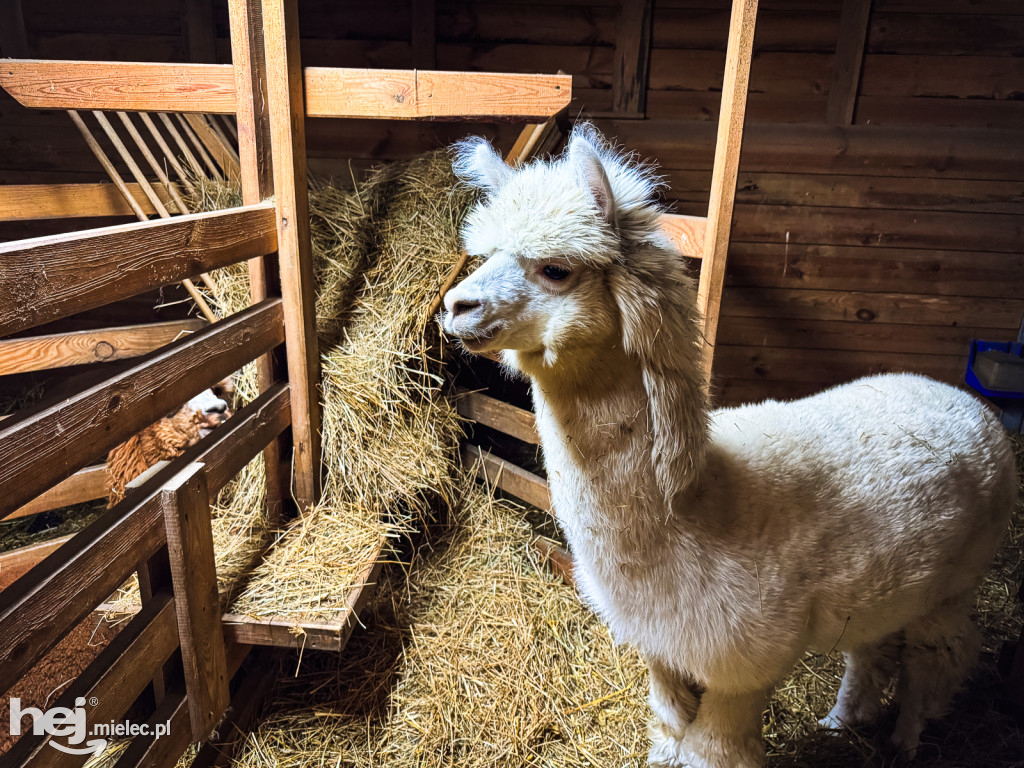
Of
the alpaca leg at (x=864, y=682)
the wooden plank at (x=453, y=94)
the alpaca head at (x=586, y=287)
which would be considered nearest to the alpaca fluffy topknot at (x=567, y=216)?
the alpaca head at (x=586, y=287)

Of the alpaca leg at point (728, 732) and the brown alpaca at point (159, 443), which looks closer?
the alpaca leg at point (728, 732)

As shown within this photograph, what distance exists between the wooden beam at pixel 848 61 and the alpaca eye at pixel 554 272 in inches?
134

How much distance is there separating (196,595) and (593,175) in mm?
1717

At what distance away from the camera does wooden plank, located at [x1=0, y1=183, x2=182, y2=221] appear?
2975mm

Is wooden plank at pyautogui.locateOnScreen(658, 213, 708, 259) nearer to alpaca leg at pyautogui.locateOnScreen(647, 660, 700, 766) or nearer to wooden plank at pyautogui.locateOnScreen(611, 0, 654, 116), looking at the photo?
alpaca leg at pyautogui.locateOnScreen(647, 660, 700, 766)

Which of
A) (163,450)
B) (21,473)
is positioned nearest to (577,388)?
(21,473)

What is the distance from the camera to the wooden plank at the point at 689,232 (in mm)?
2133

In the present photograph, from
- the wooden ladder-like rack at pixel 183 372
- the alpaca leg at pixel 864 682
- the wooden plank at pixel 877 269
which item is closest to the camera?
Answer: the wooden ladder-like rack at pixel 183 372

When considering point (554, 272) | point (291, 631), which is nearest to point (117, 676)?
point (291, 631)

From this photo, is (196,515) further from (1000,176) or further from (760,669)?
(1000,176)

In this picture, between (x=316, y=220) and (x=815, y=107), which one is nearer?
(x=316, y=220)

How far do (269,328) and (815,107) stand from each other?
3501 mm

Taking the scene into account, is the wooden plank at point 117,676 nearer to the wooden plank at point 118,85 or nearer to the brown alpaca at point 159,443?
the brown alpaca at point 159,443

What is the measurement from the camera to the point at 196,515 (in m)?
2.03
